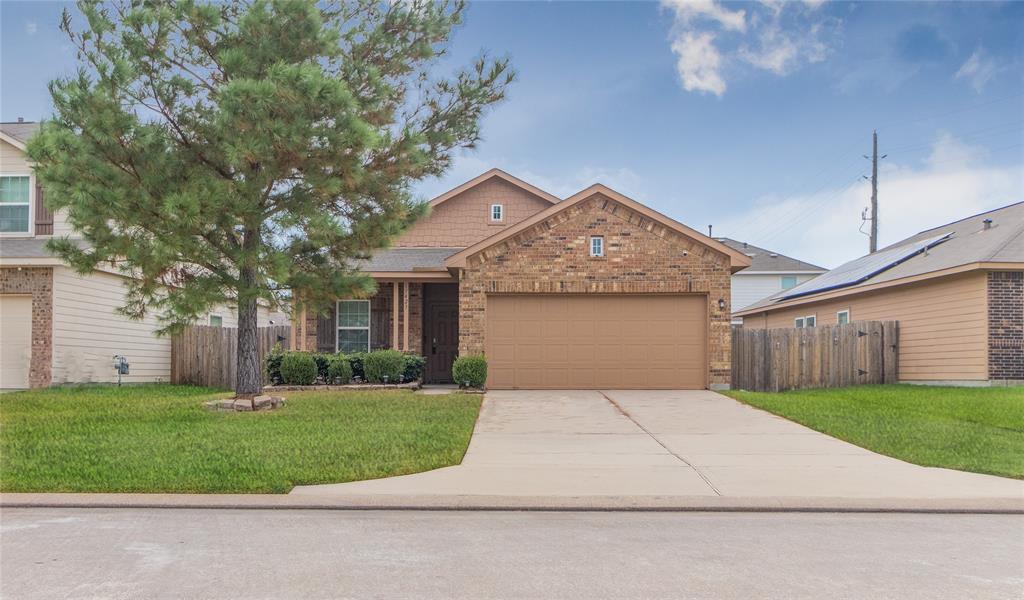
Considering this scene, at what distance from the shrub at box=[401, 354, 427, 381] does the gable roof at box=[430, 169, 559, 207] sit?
563cm

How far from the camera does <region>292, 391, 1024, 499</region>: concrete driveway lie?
7.25 meters

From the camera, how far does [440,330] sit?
19.9 meters

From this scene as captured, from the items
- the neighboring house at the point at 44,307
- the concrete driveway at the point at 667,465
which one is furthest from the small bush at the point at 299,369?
the concrete driveway at the point at 667,465

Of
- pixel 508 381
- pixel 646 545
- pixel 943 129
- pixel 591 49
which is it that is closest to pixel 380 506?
pixel 646 545

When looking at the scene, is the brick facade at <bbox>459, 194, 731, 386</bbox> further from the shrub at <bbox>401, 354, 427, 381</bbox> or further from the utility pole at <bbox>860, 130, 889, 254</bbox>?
Result: the utility pole at <bbox>860, 130, 889, 254</bbox>

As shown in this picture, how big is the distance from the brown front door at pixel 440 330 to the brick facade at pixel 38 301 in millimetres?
8441

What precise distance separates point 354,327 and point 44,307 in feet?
22.2

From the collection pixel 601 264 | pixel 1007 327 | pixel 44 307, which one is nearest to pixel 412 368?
pixel 601 264

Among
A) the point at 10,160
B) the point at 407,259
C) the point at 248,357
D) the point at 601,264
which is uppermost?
the point at 10,160

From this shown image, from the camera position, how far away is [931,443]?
9984mm

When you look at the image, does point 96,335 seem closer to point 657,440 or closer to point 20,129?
point 20,129

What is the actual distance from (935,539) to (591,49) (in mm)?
13662

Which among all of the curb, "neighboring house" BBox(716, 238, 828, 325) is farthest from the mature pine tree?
"neighboring house" BBox(716, 238, 828, 325)

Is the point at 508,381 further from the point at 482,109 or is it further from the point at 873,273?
the point at 873,273
